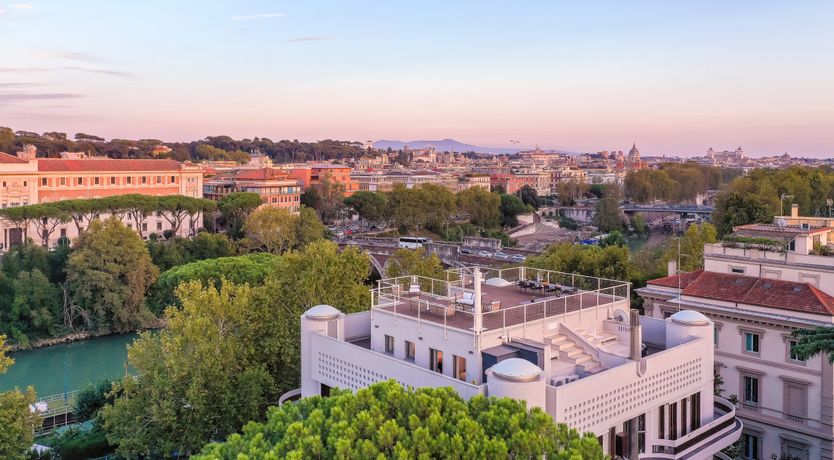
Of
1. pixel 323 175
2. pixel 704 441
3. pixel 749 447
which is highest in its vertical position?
pixel 323 175

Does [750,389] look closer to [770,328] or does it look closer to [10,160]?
[770,328]

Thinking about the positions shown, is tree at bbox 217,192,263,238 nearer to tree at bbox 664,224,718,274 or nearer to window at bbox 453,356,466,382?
tree at bbox 664,224,718,274

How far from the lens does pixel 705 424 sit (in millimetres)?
14578

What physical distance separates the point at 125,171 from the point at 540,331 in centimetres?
5071

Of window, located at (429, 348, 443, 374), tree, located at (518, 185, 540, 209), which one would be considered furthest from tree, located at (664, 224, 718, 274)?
tree, located at (518, 185, 540, 209)

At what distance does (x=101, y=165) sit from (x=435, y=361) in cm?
4969

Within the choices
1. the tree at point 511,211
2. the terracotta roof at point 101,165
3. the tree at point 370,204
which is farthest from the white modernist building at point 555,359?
the tree at point 511,211

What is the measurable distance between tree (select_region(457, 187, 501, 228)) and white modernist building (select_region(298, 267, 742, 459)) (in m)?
55.6

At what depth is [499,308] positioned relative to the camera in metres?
14.3

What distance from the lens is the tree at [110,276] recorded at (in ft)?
119

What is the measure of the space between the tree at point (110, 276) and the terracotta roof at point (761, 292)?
1048 inches

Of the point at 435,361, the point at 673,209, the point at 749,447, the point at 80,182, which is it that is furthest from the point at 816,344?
the point at 673,209

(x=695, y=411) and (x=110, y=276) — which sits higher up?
(x=695, y=411)

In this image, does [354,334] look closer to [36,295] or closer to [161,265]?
[36,295]
